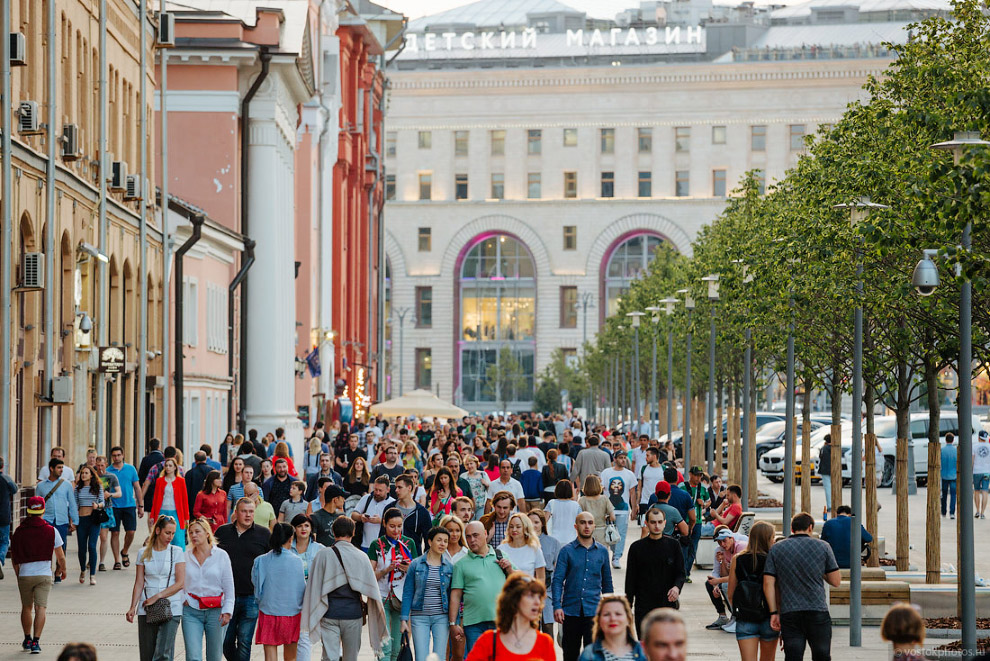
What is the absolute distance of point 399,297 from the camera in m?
134

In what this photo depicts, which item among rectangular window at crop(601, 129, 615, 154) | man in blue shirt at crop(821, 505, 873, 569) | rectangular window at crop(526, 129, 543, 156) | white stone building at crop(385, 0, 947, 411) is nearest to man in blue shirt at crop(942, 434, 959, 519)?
man in blue shirt at crop(821, 505, 873, 569)

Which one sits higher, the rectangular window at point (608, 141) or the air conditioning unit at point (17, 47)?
the rectangular window at point (608, 141)

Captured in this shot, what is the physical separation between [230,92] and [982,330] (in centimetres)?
2941

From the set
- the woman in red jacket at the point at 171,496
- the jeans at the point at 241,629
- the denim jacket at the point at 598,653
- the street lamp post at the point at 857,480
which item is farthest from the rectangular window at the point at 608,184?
the denim jacket at the point at 598,653

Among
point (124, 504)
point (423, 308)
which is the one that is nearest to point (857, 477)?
point (124, 504)

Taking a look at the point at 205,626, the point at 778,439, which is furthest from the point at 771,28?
the point at 205,626

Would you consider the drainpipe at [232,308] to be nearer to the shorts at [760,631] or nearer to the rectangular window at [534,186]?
the shorts at [760,631]

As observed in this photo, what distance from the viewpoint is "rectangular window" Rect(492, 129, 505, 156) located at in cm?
13325

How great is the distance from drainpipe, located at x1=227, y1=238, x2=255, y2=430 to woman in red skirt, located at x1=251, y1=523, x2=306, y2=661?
31784 mm

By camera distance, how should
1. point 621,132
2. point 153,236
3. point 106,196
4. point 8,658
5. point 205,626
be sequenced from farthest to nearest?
point 621,132, point 153,236, point 106,196, point 8,658, point 205,626

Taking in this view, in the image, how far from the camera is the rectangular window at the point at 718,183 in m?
131

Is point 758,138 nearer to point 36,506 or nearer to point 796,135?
point 796,135

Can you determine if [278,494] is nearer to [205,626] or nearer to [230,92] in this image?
[205,626]

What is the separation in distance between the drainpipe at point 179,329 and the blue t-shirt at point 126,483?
12119 millimetres
